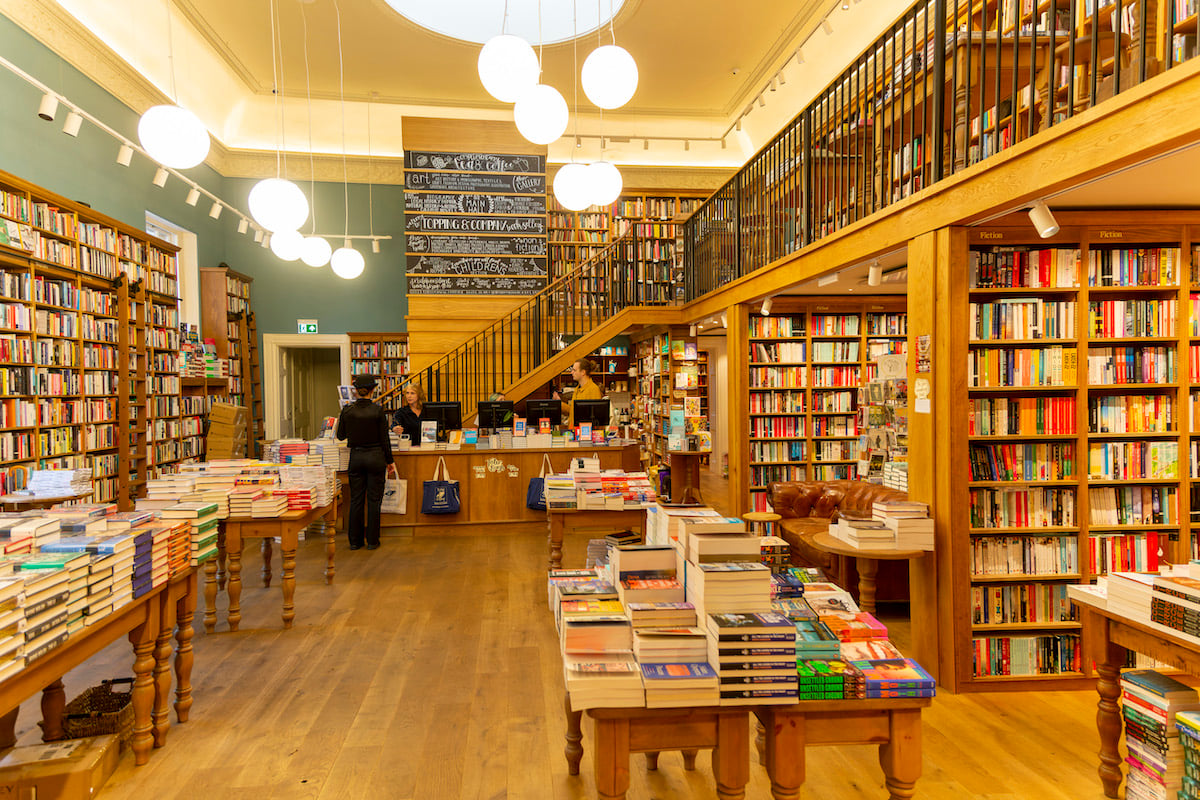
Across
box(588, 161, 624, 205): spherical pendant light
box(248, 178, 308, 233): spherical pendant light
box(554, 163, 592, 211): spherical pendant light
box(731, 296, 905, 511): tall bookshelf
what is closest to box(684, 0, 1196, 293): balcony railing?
box(731, 296, 905, 511): tall bookshelf

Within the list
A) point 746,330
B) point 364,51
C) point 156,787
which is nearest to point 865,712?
point 156,787

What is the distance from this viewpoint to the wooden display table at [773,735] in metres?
1.90

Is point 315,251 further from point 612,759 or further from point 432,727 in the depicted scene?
point 612,759

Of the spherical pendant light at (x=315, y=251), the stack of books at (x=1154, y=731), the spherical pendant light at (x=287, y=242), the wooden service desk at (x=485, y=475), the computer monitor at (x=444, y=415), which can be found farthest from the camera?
the spherical pendant light at (x=315, y=251)

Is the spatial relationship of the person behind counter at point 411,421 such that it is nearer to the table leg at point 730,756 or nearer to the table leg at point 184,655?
the table leg at point 184,655

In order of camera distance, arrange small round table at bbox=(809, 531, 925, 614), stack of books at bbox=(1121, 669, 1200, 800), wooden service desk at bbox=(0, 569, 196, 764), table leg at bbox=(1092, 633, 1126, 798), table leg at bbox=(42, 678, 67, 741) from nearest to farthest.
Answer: stack of books at bbox=(1121, 669, 1200, 800) → wooden service desk at bbox=(0, 569, 196, 764) → table leg at bbox=(1092, 633, 1126, 798) → table leg at bbox=(42, 678, 67, 741) → small round table at bbox=(809, 531, 925, 614)

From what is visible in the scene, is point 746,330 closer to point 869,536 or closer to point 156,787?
point 869,536

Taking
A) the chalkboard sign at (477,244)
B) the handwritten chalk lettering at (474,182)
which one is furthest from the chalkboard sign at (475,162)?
the chalkboard sign at (477,244)

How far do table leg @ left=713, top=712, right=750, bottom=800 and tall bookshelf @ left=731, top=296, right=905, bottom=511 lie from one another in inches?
216

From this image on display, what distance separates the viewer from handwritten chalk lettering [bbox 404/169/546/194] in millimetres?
10445

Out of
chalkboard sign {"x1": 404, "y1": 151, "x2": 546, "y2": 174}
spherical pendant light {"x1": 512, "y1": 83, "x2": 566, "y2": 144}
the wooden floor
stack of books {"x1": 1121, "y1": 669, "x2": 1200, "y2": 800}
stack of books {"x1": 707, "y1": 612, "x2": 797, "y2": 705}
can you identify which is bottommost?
the wooden floor

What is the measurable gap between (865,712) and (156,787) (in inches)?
103

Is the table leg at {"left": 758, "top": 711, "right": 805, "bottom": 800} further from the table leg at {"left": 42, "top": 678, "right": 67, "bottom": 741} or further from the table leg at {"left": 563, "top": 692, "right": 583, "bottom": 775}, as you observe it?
the table leg at {"left": 42, "top": 678, "right": 67, "bottom": 741}

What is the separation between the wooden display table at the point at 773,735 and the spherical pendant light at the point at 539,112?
316 centimetres
